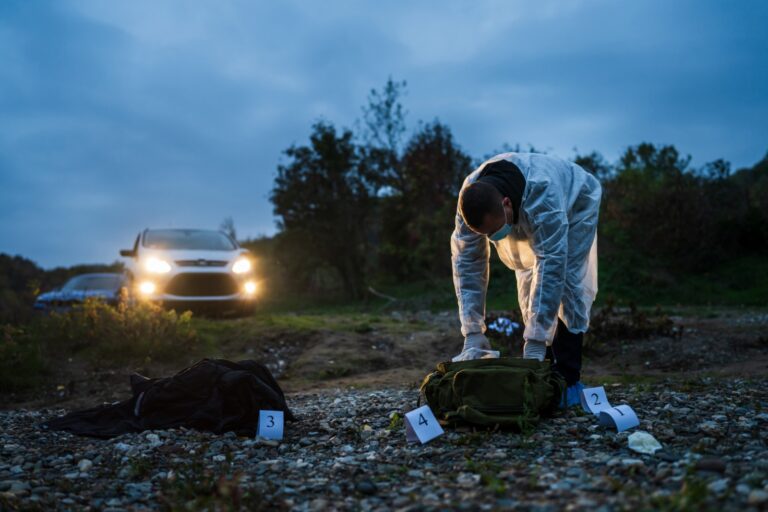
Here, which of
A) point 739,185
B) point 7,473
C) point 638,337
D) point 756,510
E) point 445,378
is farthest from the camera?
point 739,185

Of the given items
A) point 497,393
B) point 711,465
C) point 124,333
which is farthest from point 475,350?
point 124,333

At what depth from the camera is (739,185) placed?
19641mm

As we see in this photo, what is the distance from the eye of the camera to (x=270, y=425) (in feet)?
15.3

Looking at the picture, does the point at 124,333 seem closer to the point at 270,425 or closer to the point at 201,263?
the point at 201,263

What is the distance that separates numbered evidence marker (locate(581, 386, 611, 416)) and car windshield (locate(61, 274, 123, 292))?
551 inches

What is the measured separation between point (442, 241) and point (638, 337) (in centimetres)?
1061

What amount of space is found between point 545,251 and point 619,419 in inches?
46.8

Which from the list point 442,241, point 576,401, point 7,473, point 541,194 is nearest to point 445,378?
point 576,401

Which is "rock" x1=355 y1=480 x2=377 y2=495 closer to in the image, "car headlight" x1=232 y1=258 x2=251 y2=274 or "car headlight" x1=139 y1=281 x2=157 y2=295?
"car headlight" x1=139 y1=281 x2=157 y2=295

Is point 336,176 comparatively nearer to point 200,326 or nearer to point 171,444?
point 200,326

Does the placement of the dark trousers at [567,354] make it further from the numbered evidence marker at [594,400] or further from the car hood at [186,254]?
the car hood at [186,254]

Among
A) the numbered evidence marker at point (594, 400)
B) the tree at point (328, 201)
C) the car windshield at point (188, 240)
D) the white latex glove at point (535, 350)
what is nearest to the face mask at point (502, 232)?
the white latex glove at point (535, 350)

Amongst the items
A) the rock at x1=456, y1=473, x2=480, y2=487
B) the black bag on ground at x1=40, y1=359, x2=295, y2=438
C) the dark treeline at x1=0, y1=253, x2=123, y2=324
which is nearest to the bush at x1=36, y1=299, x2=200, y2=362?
the black bag on ground at x1=40, y1=359, x2=295, y2=438

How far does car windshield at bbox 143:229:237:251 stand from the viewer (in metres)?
12.7
